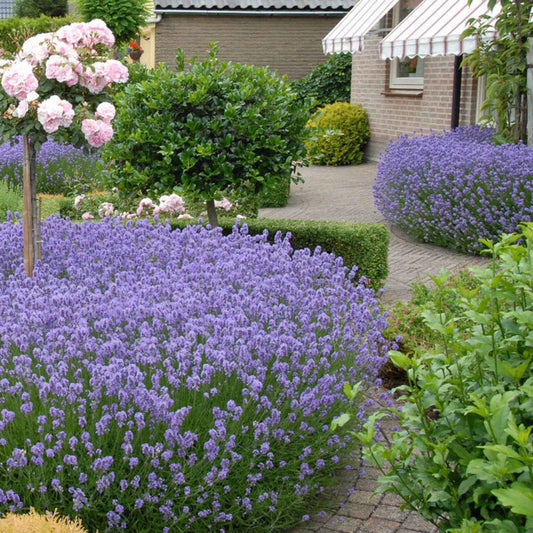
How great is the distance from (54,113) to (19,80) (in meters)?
0.31

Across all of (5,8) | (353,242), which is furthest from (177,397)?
(5,8)

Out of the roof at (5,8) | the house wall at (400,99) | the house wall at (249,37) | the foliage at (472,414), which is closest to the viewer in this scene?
the foliage at (472,414)

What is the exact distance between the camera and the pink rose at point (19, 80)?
16.4 feet

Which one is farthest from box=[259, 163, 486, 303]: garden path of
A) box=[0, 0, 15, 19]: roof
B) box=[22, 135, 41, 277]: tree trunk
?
box=[0, 0, 15, 19]: roof

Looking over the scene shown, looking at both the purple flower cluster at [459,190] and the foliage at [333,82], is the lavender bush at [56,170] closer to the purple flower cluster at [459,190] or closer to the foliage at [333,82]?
the purple flower cluster at [459,190]

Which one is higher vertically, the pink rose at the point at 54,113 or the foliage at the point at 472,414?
the pink rose at the point at 54,113

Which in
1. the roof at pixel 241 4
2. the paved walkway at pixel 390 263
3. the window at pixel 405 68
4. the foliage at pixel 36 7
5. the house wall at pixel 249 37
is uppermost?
the foliage at pixel 36 7

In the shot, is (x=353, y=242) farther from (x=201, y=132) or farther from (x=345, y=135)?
(x=345, y=135)

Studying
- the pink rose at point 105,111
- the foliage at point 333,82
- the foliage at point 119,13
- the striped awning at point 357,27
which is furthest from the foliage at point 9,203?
the foliage at point 119,13

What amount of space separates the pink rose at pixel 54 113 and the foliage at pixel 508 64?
6.79 meters

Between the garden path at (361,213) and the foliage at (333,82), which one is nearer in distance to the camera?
the garden path at (361,213)

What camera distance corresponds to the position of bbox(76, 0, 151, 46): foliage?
77.4ft

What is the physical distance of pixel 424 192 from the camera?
32.3 feet

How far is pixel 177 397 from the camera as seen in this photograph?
3.40m
